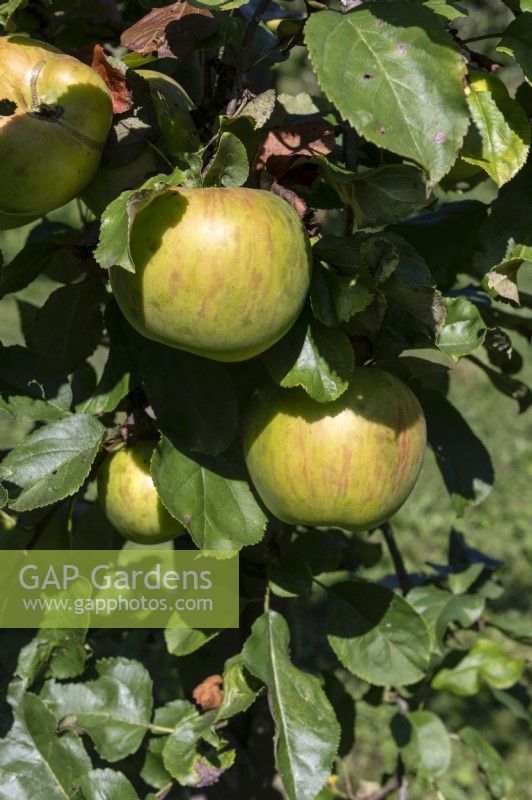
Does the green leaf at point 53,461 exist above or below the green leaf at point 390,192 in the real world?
below

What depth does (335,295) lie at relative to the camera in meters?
0.86

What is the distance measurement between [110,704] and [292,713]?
27 cm

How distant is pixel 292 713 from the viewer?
1.02m

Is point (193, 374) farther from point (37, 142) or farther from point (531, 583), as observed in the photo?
point (531, 583)

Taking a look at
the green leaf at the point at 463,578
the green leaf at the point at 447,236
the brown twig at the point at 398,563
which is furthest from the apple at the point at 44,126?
the green leaf at the point at 463,578

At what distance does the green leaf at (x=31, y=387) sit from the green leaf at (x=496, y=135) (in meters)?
0.51

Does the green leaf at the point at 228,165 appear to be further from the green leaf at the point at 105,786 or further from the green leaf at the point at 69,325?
the green leaf at the point at 105,786

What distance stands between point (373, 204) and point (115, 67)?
10.7 inches

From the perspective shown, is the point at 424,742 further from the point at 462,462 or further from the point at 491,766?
the point at 462,462

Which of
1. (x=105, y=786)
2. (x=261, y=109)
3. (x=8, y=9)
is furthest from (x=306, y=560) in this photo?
(x=8, y=9)

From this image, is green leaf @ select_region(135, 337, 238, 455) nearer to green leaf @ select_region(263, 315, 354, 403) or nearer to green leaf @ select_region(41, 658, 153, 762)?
green leaf @ select_region(263, 315, 354, 403)

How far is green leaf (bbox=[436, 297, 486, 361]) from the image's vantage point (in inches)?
36.1

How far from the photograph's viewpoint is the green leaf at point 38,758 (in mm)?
1052

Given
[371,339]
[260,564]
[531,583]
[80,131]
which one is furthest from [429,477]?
[80,131]
